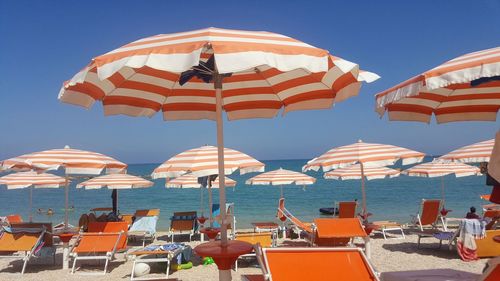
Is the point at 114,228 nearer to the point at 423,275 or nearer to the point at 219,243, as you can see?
the point at 219,243

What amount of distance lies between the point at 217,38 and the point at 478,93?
3563mm

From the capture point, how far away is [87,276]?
6.66 meters

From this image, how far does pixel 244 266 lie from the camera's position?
7109 millimetres

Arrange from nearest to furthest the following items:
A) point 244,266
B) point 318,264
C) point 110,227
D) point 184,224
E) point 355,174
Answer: point 318,264
point 244,266
point 110,227
point 184,224
point 355,174

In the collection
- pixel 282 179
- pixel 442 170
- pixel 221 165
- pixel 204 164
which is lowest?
pixel 282 179

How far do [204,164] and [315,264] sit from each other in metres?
4.19

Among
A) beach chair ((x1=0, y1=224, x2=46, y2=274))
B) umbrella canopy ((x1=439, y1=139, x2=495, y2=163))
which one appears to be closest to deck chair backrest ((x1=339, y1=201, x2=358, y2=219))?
umbrella canopy ((x1=439, y1=139, x2=495, y2=163))

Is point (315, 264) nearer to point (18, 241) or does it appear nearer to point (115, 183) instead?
point (18, 241)

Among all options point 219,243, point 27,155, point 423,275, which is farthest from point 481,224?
point 27,155

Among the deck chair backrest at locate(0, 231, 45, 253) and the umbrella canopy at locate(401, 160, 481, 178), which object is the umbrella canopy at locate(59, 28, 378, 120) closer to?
the deck chair backrest at locate(0, 231, 45, 253)

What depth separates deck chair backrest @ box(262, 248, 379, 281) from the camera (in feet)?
9.75

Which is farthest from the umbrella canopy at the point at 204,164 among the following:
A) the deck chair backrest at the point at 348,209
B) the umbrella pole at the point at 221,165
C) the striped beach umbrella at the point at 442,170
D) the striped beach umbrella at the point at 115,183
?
the striped beach umbrella at the point at 442,170

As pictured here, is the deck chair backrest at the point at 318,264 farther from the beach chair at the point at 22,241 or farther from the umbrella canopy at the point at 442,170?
the umbrella canopy at the point at 442,170

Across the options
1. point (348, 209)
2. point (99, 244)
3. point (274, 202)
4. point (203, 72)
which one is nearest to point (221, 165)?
point (203, 72)
